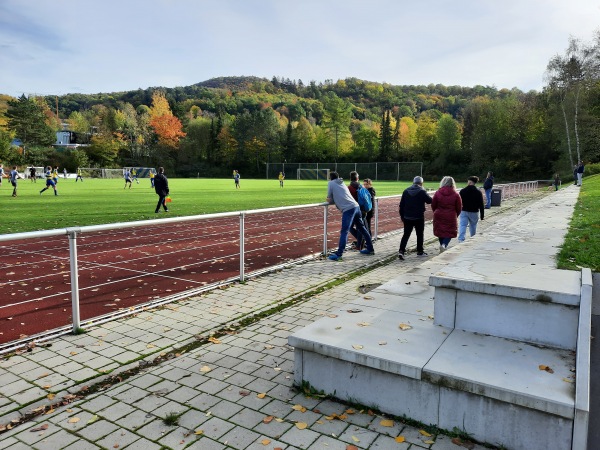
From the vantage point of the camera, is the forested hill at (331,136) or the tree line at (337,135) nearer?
the tree line at (337,135)

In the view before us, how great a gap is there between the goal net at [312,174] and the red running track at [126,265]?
212ft

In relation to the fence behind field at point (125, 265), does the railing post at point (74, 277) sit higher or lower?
higher

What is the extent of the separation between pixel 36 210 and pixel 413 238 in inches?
639

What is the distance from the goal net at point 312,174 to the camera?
262ft

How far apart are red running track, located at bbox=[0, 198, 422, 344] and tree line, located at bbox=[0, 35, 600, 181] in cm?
4773

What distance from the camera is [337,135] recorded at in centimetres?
9731

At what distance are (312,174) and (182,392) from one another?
77702 mm

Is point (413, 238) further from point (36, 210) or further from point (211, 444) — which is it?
point (36, 210)

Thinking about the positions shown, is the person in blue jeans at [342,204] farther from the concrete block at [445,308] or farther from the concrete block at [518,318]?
the concrete block at [518,318]

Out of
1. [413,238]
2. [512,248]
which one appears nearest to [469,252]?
[512,248]

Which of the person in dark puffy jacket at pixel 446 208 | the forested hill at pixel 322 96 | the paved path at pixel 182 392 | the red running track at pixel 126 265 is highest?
the forested hill at pixel 322 96

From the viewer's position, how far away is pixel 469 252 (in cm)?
625

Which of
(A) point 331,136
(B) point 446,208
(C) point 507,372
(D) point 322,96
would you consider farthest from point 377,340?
(D) point 322,96

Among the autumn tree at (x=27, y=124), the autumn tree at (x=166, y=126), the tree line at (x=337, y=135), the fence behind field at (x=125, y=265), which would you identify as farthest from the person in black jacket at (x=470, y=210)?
the autumn tree at (x=166, y=126)
